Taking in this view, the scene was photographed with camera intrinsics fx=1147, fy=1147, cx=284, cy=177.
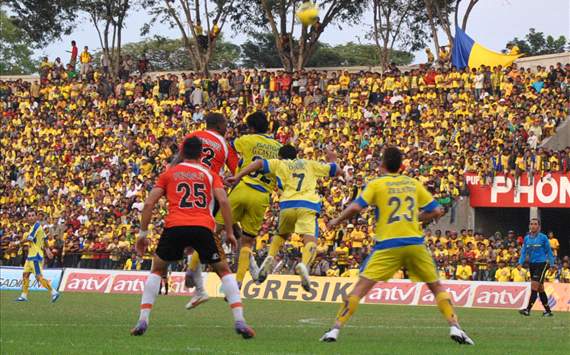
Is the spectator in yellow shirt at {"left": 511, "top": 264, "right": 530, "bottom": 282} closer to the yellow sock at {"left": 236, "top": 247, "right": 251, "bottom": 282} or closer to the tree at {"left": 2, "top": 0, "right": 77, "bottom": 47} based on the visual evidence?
the yellow sock at {"left": 236, "top": 247, "right": 251, "bottom": 282}

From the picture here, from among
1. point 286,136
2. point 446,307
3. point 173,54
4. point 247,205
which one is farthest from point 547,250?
point 173,54

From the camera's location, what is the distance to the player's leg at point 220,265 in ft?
43.2

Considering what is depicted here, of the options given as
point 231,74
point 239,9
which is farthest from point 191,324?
point 239,9

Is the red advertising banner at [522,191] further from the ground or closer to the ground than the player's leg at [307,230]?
closer to the ground

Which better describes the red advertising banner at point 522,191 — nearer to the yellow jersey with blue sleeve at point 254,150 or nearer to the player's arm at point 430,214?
the yellow jersey with blue sleeve at point 254,150

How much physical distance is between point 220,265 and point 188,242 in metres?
0.55

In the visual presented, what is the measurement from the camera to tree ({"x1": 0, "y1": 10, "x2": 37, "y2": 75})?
102 meters

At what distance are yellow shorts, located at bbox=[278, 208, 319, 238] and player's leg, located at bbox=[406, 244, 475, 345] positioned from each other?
3767 millimetres

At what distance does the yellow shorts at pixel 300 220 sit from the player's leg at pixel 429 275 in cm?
377

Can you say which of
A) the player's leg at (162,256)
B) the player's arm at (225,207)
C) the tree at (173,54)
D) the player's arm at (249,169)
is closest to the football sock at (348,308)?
the player's arm at (225,207)

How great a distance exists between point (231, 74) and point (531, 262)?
2725 centimetres

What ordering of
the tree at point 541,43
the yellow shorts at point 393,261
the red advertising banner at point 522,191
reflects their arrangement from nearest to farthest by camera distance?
the yellow shorts at point 393,261 → the red advertising banner at point 522,191 → the tree at point 541,43

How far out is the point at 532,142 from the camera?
3662cm

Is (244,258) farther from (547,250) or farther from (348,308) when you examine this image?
(547,250)
